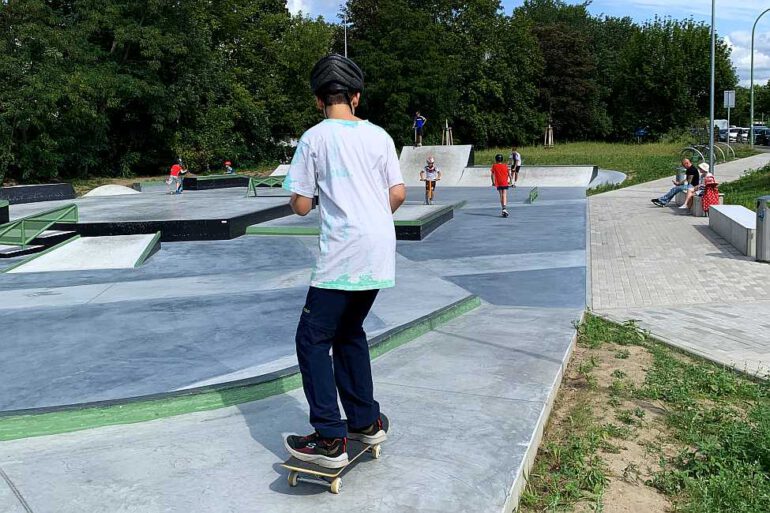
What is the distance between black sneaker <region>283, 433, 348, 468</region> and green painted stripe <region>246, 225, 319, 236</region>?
1020 centimetres

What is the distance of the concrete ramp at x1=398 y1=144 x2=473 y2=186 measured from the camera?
102ft

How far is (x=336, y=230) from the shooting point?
2.93 meters

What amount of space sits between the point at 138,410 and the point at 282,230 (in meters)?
9.74

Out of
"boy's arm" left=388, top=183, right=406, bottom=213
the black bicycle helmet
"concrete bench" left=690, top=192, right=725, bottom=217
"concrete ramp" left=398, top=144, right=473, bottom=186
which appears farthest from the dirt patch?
"concrete ramp" left=398, top=144, right=473, bottom=186

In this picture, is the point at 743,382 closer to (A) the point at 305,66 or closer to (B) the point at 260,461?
(B) the point at 260,461

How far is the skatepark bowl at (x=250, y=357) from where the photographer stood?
311 centimetres

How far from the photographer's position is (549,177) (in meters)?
28.3

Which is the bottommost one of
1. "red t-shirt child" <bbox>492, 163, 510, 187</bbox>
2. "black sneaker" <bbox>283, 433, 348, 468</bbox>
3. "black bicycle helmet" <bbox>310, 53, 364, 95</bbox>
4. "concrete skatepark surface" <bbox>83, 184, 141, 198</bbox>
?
"black sneaker" <bbox>283, 433, 348, 468</bbox>

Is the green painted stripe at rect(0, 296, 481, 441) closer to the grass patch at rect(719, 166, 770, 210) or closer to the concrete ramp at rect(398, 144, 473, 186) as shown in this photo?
the grass patch at rect(719, 166, 770, 210)

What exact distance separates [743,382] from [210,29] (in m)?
43.3

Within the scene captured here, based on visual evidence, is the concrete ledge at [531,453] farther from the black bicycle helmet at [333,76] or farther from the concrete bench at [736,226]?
the concrete bench at [736,226]

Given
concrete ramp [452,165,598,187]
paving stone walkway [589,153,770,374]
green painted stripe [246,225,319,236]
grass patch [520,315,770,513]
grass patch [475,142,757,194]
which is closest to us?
grass patch [520,315,770,513]

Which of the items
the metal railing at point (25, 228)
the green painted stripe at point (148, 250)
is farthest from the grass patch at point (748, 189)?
the metal railing at point (25, 228)

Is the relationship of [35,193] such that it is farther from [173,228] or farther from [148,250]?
[148,250]
